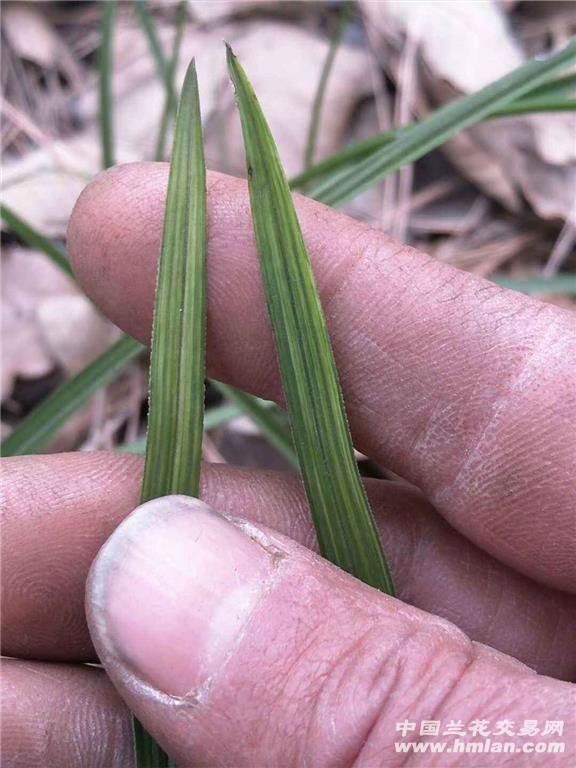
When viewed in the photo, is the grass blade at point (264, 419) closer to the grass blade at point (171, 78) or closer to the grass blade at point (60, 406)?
the grass blade at point (60, 406)

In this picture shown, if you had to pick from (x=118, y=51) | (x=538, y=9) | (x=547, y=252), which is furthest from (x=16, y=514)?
(x=538, y=9)

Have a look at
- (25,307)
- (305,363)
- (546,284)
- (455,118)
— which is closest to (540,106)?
(455,118)

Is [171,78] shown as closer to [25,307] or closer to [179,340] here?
[25,307]

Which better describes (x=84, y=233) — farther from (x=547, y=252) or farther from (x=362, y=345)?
(x=547, y=252)

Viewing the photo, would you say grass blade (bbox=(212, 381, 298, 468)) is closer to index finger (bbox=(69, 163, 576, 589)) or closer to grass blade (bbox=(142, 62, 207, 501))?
index finger (bbox=(69, 163, 576, 589))

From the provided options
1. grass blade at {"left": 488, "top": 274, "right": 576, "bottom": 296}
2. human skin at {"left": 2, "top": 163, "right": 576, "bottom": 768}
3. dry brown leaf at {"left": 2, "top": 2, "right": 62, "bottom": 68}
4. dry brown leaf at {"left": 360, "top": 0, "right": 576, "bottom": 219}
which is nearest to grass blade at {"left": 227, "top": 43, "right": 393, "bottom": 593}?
human skin at {"left": 2, "top": 163, "right": 576, "bottom": 768}
